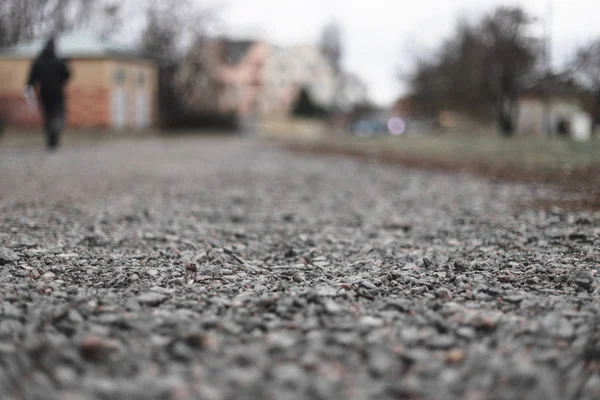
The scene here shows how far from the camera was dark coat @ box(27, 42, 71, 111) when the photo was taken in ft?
44.2

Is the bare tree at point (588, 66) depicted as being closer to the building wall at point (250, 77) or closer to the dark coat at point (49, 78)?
the dark coat at point (49, 78)

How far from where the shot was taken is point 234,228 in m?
5.64

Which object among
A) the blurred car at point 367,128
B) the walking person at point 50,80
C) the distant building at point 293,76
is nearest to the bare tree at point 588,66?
the walking person at point 50,80

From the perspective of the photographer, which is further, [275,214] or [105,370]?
[275,214]

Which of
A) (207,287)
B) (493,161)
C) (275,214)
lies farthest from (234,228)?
(493,161)

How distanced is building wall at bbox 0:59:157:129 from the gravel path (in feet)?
82.2

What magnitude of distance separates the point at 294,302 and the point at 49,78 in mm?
12148

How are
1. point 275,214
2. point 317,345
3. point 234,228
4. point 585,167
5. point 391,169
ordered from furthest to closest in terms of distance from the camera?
point 391,169, point 585,167, point 275,214, point 234,228, point 317,345

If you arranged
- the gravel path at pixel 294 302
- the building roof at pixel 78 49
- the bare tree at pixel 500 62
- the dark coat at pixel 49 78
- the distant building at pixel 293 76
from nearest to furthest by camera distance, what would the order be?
the gravel path at pixel 294 302 → the dark coat at pixel 49 78 → the bare tree at pixel 500 62 → the building roof at pixel 78 49 → the distant building at pixel 293 76

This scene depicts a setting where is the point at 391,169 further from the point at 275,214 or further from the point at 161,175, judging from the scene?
the point at 275,214

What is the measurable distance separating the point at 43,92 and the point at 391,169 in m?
7.70

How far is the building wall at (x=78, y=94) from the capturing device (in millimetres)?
30453

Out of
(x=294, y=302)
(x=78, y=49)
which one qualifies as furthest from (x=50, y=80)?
(x=78, y=49)

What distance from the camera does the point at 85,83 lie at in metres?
30.5
